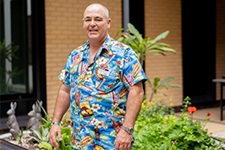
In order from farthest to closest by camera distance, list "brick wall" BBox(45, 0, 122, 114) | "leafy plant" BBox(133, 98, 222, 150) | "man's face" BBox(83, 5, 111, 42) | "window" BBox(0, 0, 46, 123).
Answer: "brick wall" BBox(45, 0, 122, 114) → "window" BBox(0, 0, 46, 123) → "leafy plant" BBox(133, 98, 222, 150) → "man's face" BBox(83, 5, 111, 42)

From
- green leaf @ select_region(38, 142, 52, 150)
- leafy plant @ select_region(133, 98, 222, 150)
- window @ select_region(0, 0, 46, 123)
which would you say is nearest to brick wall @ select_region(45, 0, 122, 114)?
window @ select_region(0, 0, 46, 123)

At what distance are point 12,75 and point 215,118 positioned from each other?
3.57 metres

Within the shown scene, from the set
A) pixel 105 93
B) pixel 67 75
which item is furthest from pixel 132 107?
pixel 67 75

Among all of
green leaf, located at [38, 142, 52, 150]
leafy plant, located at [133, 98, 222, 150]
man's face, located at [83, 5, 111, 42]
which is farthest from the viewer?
green leaf, located at [38, 142, 52, 150]

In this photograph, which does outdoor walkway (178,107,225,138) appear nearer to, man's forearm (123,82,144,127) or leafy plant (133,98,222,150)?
leafy plant (133,98,222,150)

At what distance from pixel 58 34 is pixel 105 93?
428cm

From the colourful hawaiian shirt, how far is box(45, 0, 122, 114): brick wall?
4.07 m

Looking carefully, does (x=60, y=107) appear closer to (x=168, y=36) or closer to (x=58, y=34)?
(x=58, y=34)

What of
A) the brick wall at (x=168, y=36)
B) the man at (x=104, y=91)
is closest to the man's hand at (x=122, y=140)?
the man at (x=104, y=91)

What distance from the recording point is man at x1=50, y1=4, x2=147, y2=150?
2.31 metres

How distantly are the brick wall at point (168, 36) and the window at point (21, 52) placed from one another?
211 cm

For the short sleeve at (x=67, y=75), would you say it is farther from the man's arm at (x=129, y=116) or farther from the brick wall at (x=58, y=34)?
the brick wall at (x=58, y=34)

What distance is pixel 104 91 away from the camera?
233cm

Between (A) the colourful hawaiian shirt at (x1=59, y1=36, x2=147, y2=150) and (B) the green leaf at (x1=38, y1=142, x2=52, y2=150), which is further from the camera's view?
(B) the green leaf at (x1=38, y1=142, x2=52, y2=150)
